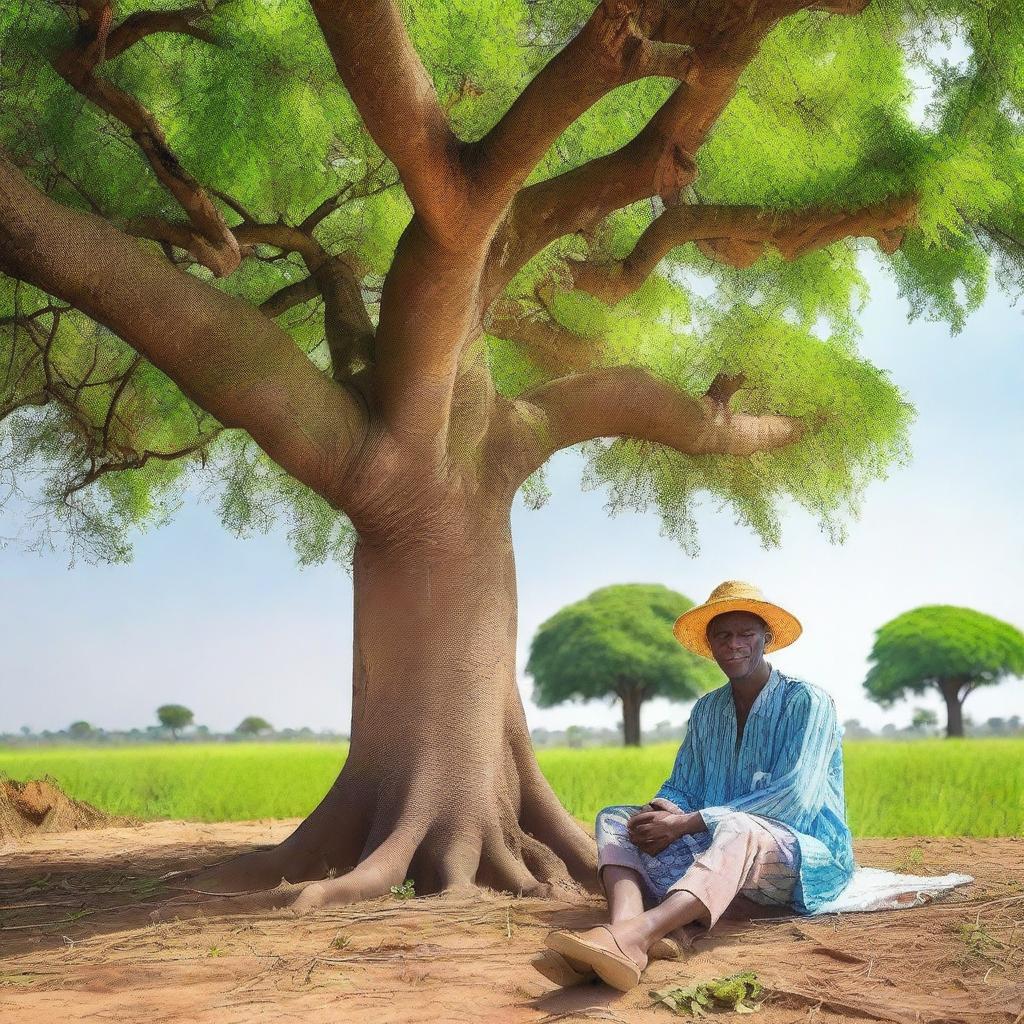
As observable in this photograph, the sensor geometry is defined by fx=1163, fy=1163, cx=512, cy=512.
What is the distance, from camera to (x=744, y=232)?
778 centimetres

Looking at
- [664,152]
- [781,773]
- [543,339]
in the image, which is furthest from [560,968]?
[543,339]

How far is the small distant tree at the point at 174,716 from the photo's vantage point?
5169cm

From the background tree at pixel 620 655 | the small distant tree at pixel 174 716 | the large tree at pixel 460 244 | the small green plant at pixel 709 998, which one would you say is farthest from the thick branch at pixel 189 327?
the small distant tree at pixel 174 716

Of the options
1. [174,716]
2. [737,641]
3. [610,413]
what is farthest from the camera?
[174,716]

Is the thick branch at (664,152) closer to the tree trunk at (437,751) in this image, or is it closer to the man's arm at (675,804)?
the tree trunk at (437,751)

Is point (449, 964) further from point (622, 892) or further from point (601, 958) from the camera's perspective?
point (601, 958)

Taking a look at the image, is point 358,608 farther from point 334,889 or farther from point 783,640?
point 783,640

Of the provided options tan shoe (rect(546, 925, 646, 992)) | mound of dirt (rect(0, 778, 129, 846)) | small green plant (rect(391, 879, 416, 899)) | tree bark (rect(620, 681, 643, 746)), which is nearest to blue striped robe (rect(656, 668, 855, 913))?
tan shoe (rect(546, 925, 646, 992))

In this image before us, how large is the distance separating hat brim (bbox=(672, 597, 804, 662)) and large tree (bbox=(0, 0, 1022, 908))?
1.68 meters

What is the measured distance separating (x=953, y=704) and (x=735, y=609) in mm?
32590

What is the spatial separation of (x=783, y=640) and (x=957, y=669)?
30.3 m

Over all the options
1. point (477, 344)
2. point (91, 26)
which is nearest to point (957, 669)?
point (477, 344)

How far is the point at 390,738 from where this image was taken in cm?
647

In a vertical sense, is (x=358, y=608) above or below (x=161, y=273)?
below
